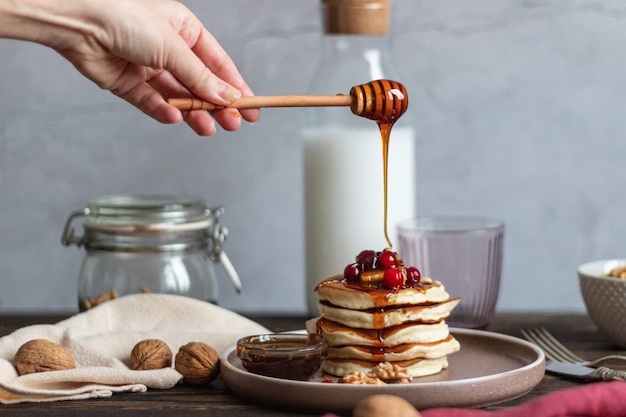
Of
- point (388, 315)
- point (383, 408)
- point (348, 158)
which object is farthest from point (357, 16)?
point (383, 408)

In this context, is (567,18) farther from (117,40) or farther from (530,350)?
(117,40)

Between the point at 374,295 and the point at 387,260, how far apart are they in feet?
0.29

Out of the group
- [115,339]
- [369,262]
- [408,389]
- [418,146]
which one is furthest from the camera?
[418,146]

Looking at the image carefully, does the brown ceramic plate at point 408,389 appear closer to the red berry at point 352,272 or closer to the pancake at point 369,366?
the pancake at point 369,366

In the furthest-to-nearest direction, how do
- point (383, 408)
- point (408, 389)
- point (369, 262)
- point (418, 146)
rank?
point (418, 146), point (369, 262), point (408, 389), point (383, 408)

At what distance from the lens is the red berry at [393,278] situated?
1291 millimetres

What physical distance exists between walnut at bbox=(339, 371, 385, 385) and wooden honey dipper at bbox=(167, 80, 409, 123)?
1.24 ft

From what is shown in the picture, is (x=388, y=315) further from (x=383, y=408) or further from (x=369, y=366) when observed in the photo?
(x=383, y=408)

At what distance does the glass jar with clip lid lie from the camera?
1.73 meters

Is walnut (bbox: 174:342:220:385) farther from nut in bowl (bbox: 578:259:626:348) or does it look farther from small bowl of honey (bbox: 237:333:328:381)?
nut in bowl (bbox: 578:259:626:348)

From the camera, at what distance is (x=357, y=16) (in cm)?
183

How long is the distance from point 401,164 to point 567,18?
68cm

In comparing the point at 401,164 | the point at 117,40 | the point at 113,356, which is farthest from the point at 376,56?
the point at 113,356

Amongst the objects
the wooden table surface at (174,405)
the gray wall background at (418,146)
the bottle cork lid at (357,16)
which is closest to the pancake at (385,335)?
the wooden table surface at (174,405)
